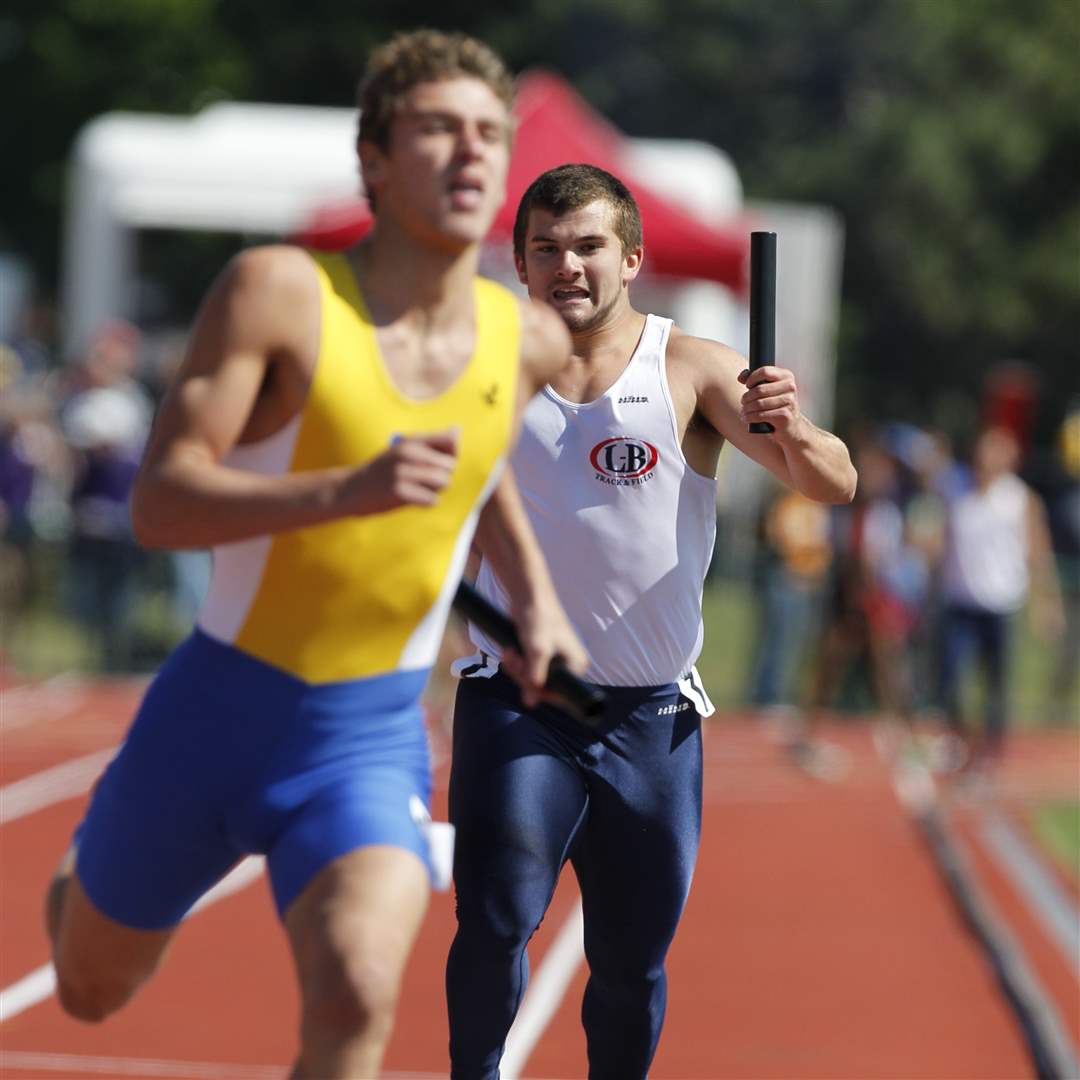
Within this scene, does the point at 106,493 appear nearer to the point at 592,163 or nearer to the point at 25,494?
the point at 25,494

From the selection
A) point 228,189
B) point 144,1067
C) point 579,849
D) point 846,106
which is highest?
point 579,849

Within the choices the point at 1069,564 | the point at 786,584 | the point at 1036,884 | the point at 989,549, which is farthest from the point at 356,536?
the point at 1069,564

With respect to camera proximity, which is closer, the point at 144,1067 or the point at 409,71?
the point at 409,71

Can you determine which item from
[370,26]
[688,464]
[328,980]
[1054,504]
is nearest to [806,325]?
[1054,504]

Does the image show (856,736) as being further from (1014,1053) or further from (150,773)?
(150,773)

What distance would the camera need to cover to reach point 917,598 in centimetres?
1709

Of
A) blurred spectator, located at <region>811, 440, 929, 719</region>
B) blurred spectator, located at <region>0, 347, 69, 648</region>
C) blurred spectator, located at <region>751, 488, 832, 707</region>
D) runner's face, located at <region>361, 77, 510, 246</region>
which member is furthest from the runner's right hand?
blurred spectator, located at <region>0, 347, 69, 648</region>

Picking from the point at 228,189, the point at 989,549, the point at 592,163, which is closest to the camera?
the point at 989,549

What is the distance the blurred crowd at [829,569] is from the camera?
1477cm

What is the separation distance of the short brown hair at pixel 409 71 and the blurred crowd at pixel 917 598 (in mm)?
10892

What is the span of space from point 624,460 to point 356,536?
126 centimetres

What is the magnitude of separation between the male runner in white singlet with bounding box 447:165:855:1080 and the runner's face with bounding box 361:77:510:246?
111cm

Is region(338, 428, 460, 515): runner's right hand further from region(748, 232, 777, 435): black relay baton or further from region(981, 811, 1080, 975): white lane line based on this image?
region(981, 811, 1080, 975): white lane line

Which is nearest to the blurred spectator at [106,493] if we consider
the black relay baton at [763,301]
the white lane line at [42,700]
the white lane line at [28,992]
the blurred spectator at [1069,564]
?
the white lane line at [42,700]
